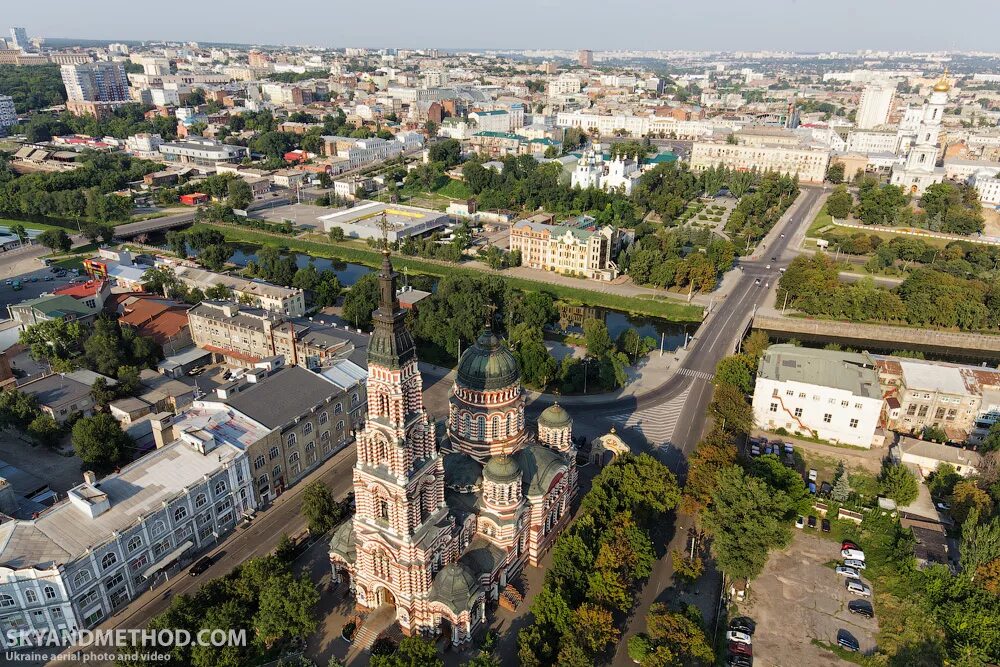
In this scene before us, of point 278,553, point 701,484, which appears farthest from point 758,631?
point 278,553

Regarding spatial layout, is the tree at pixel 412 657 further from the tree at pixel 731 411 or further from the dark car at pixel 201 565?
the tree at pixel 731 411

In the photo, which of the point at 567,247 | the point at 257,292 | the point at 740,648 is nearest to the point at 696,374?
the point at 740,648

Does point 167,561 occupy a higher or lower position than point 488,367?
lower

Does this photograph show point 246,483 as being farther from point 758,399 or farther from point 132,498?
point 758,399

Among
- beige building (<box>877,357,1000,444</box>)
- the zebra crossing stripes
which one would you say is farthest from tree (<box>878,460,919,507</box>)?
the zebra crossing stripes

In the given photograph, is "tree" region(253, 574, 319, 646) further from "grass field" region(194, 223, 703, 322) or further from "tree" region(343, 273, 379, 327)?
"grass field" region(194, 223, 703, 322)

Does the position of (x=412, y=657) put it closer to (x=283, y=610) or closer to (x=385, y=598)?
(x=385, y=598)
